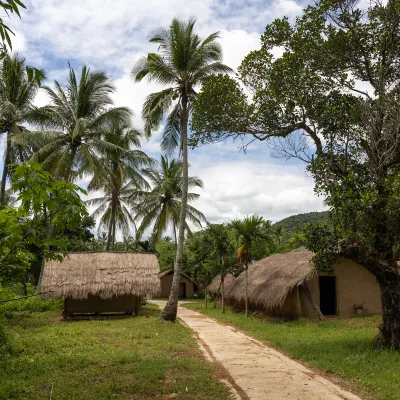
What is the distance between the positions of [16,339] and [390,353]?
8.39 m

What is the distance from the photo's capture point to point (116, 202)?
24891 mm

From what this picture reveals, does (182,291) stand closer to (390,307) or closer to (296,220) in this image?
(296,220)

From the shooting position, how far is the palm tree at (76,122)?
17.9 meters

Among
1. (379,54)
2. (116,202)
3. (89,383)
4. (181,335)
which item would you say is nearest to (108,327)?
(181,335)

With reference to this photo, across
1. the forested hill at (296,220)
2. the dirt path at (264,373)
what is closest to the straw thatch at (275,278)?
the dirt path at (264,373)

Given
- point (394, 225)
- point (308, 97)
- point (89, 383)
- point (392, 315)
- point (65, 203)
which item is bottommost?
point (89, 383)

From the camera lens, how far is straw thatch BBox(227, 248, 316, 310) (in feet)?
46.6

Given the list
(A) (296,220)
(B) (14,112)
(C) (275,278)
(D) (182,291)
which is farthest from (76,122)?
(A) (296,220)

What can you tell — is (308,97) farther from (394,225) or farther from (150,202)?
(150,202)

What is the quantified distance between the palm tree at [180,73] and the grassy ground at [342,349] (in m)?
3.94

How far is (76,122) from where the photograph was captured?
695 inches

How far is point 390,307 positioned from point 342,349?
140 centimetres

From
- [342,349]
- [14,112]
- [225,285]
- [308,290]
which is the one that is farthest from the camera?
[225,285]

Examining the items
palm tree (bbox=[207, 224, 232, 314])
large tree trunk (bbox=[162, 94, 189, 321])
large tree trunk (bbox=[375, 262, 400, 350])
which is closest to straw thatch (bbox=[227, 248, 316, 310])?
palm tree (bbox=[207, 224, 232, 314])
